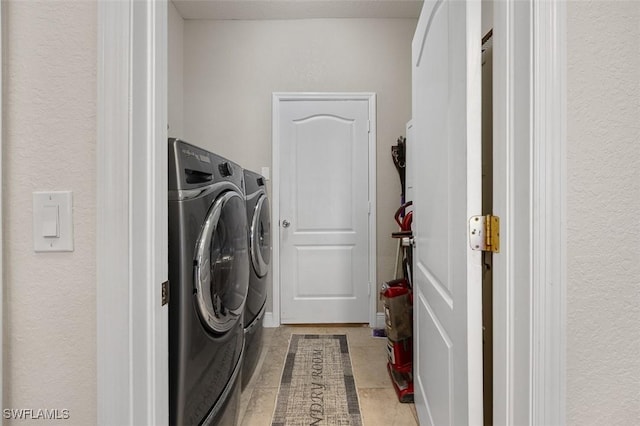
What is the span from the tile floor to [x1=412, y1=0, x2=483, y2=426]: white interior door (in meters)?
0.32

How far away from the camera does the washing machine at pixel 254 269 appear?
2.06m

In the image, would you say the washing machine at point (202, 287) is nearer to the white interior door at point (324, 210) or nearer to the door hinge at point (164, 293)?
the door hinge at point (164, 293)

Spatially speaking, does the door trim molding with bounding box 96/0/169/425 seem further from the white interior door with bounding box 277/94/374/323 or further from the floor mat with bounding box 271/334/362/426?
the white interior door with bounding box 277/94/374/323

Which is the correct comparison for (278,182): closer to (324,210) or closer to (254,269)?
(324,210)

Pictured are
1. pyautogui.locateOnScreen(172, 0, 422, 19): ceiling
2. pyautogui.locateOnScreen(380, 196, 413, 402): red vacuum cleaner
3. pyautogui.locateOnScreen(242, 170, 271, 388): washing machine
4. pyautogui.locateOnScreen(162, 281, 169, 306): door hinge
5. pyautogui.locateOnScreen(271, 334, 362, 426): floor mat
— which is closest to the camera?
pyautogui.locateOnScreen(162, 281, 169, 306): door hinge

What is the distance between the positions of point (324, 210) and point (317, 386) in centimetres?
148

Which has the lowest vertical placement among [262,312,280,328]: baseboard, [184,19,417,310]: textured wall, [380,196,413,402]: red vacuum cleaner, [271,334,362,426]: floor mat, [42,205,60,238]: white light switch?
[271,334,362,426]: floor mat
